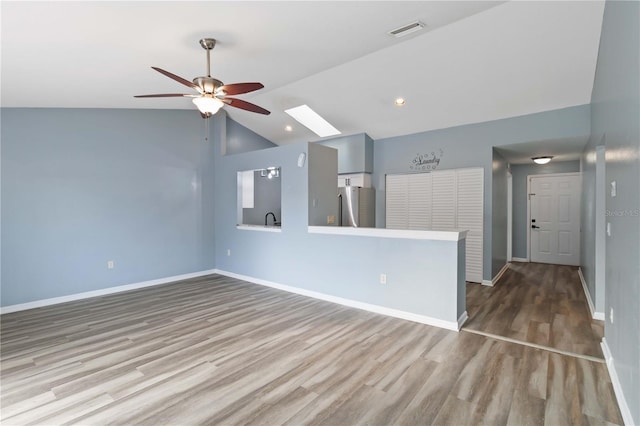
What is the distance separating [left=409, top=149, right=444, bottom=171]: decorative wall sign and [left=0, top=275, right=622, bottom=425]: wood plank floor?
3.22m

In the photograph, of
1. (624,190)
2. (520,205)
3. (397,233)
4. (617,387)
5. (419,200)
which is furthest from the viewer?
(520,205)

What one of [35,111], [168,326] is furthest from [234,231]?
[35,111]

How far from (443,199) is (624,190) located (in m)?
3.65

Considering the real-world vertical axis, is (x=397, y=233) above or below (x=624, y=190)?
below

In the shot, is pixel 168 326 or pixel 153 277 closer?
pixel 168 326

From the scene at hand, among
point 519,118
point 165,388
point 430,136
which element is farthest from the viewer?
point 430,136

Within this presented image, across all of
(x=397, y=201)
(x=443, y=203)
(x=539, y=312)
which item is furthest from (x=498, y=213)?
(x=539, y=312)

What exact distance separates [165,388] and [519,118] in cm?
561

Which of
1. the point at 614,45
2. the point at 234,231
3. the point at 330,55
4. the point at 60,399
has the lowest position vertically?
the point at 60,399

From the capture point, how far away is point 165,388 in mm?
2307

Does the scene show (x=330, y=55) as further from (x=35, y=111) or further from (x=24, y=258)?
(x=24, y=258)

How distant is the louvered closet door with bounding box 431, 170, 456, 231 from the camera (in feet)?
18.4

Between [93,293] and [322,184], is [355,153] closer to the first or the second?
[322,184]

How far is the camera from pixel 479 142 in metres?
5.28
